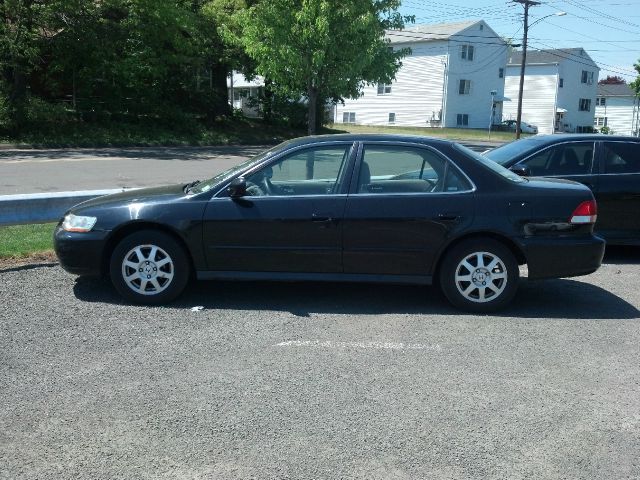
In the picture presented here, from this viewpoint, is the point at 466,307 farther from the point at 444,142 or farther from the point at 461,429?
the point at 461,429

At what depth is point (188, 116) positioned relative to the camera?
33.2m

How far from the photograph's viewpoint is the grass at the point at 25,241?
7906 mm

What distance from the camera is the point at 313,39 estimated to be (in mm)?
23406

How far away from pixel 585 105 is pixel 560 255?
6825cm

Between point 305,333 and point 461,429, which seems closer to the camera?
point 461,429

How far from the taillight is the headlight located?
432 cm

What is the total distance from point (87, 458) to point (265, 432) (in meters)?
0.95

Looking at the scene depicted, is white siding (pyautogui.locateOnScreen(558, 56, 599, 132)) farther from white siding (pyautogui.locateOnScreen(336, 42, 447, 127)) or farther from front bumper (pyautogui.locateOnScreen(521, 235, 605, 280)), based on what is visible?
front bumper (pyautogui.locateOnScreen(521, 235, 605, 280))

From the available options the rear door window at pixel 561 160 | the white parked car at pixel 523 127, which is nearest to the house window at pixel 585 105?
the white parked car at pixel 523 127

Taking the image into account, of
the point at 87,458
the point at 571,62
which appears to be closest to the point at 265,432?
the point at 87,458

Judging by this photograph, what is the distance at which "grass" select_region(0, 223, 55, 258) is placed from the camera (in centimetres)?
791

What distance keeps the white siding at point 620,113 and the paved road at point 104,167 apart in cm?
5752

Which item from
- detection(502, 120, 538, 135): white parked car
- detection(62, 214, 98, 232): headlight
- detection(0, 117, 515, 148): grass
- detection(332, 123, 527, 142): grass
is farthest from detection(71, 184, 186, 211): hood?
detection(502, 120, 538, 135): white parked car

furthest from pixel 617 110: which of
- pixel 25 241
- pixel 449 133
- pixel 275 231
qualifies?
pixel 275 231
